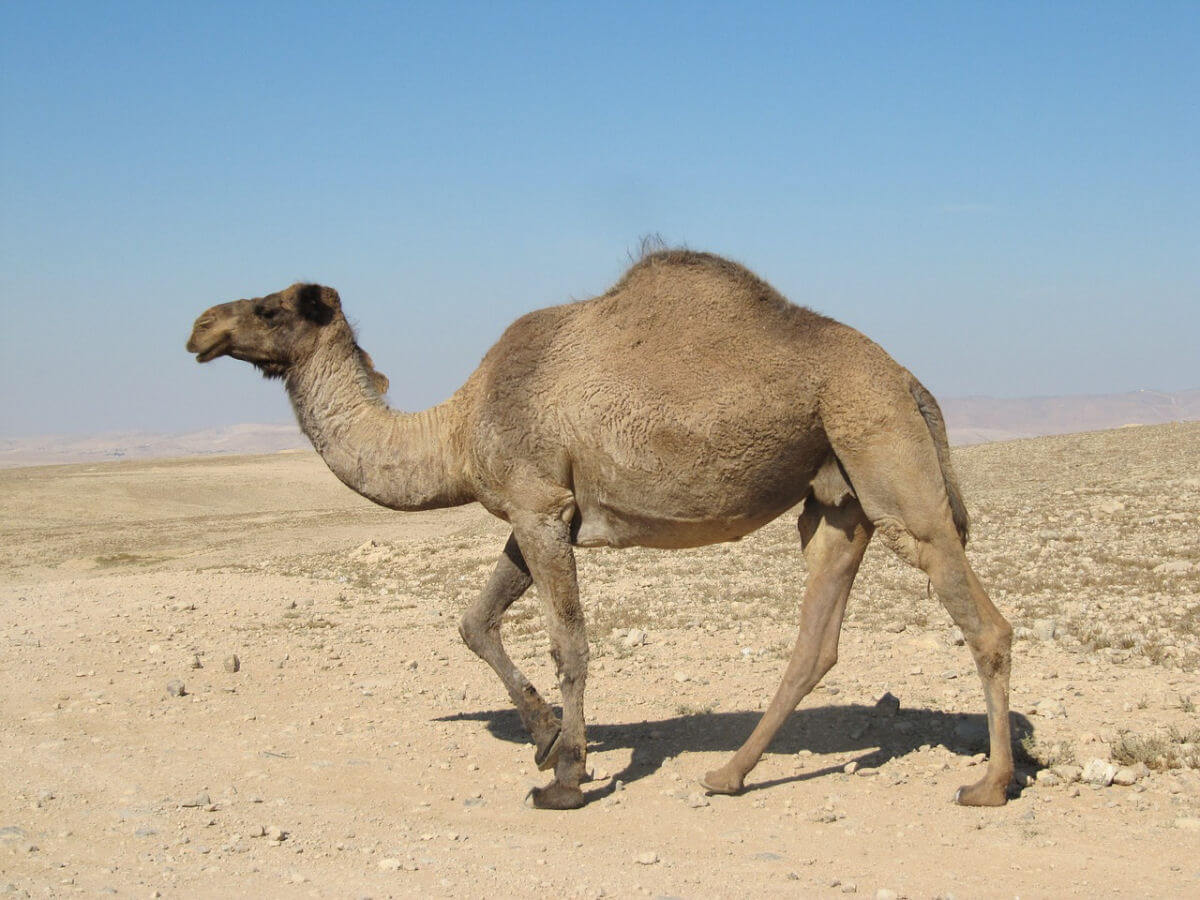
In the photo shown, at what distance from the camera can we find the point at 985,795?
6.33 metres

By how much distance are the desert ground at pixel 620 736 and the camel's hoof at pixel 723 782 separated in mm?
118

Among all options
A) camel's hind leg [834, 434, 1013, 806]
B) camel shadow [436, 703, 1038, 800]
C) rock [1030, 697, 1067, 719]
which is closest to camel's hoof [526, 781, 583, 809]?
camel shadow [436, 703, 1038, 800]

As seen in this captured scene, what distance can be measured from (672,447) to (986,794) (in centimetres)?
258

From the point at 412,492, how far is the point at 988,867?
403 cm

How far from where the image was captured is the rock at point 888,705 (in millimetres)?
8180

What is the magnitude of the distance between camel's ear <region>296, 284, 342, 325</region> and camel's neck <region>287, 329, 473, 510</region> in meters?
0.20

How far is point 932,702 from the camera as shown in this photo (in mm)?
8453

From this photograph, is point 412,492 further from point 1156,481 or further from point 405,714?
point 1156,481

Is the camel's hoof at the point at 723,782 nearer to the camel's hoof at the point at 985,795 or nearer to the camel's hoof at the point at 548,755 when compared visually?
the camel's hoof at the point at 548,755

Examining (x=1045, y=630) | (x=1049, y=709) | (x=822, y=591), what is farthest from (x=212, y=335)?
(x=1045, y=630)

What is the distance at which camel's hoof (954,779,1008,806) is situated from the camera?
632 centimetres

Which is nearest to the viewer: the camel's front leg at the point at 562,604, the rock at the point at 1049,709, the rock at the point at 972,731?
the camel's front leg at the point at 562,604

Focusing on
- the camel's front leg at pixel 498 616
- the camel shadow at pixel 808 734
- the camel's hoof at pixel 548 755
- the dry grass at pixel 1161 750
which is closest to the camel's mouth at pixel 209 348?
the camel's front leg at pixel 498 616

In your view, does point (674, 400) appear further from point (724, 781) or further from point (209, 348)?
point (209, 348)
